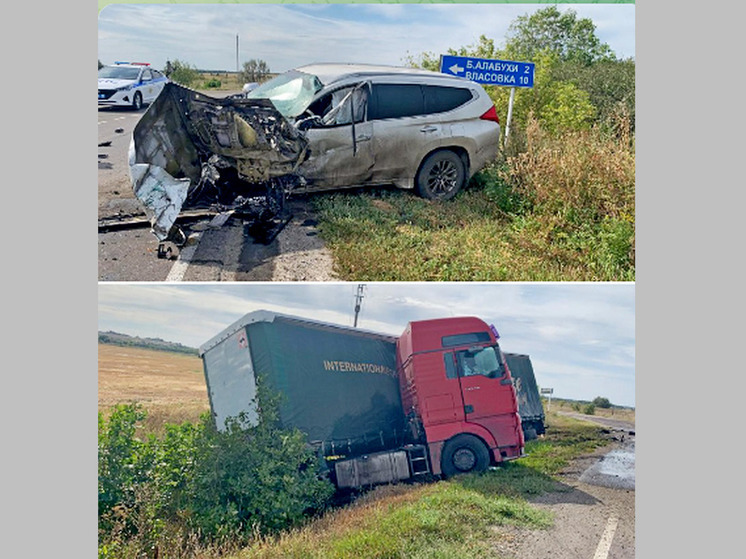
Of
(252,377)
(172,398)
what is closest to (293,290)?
(252,377)

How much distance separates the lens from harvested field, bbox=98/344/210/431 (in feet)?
22.4

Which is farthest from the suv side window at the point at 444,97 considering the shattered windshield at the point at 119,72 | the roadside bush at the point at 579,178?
the shattered windshield at the point at 119,72

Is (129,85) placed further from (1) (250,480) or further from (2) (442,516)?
(2) (442,516)

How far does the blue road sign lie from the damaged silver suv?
0.51ft

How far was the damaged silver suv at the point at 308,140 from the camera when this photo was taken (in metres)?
8.58

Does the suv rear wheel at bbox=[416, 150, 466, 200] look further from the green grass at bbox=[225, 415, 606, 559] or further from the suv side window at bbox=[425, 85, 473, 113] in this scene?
the green grass at bbox=[225, 415, 606, 559]

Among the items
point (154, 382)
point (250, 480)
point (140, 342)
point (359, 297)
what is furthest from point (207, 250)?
point (250, 480)

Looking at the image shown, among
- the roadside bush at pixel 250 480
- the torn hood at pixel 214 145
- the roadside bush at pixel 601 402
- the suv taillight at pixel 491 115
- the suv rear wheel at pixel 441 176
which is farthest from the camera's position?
the suv taillight at pixel 491 115

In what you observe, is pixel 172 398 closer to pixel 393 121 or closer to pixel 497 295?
pixel 497 295

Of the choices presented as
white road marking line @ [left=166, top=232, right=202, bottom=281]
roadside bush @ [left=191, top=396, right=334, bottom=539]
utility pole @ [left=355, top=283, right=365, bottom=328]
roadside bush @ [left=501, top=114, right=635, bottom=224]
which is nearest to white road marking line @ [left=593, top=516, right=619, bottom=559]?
roadside bush @ [left=191, top=396, right=334, bottom=539]

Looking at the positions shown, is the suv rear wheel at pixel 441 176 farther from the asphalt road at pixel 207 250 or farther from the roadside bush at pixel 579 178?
the asphalt road at pixel 207 250

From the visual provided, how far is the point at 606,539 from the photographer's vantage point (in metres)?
6.83

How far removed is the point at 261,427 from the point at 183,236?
2439 mm

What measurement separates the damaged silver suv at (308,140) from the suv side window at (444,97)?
0.04 ft
